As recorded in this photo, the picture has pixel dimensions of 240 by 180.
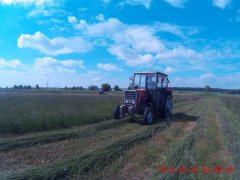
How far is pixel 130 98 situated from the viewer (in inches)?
488

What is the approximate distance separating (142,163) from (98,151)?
49.3 inches

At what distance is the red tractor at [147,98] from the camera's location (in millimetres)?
12188

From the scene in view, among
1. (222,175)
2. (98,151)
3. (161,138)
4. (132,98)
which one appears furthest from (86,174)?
(132,98)

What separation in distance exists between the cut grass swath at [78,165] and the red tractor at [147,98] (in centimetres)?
472

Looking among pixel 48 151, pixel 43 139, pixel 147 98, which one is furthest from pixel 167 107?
pixel 48 151

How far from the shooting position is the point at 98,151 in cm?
652

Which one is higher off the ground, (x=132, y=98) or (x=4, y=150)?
(x=132, y=98)

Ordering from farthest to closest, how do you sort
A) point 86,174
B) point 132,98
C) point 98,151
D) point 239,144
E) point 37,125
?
point 132,98, point 37,125, point 239,144, point 98,151, point 86,174

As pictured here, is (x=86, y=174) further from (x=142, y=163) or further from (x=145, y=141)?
(x=145, y=141)

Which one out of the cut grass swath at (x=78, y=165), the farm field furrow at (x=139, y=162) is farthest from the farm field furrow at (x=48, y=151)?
the farm field furrow at (x=139, y=162)

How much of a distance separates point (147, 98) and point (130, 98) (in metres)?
1.12

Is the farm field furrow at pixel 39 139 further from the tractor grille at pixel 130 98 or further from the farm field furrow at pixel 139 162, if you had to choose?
the tractor grille at pixel 130 98

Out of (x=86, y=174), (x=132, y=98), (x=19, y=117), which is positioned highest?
(x=132, y=98)

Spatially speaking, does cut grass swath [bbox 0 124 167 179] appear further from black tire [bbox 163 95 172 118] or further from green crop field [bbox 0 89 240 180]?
black tire [bbox 163 95 172 118]
